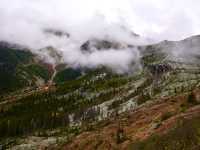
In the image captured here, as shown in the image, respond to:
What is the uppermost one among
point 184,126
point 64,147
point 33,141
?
point 184,126

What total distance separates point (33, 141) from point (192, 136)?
114667 mm

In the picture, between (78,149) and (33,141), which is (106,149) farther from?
(33,141)

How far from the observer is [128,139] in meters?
65.8

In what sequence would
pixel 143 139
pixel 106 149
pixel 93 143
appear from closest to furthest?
1. pixel 143 139
2. pixel 106 149
3. pixel 93 143

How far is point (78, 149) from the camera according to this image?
75.6 m

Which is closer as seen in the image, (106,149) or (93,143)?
(106,149)

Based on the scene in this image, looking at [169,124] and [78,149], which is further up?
[169,124]

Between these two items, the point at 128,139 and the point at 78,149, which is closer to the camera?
the point at 128,139

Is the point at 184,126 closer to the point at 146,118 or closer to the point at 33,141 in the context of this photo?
the point at 146,118

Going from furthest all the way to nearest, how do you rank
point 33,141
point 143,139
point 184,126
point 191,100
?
point 33,141
point 191,100
point 143,139
point 184,126

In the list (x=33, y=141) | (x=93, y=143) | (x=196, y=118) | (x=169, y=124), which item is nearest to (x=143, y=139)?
(x=169, y=124)

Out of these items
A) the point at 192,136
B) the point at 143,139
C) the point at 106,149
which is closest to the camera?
the point at 192,136

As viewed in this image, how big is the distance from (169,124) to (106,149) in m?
13.0

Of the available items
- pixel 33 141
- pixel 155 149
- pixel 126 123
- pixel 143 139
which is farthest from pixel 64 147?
pixel 33 141
